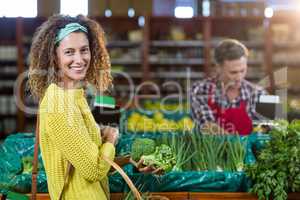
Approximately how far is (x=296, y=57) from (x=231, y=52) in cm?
402

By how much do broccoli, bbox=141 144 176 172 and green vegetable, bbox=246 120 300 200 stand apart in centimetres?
47

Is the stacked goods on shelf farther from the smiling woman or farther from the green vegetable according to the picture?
the smiling woman

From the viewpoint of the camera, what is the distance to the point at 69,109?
5.50 feet

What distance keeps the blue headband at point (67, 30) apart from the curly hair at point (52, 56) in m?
0.02

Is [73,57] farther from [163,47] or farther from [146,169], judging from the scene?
[163,47]

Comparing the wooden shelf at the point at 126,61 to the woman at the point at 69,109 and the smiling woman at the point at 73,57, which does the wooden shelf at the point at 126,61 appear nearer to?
the woman at the point at 69,109

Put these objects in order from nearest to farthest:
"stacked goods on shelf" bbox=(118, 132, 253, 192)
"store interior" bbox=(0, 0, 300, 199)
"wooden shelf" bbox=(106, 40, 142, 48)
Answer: "stacked goods on shelf" bbox=(118, 132, 253, 192), "store interior" bbox=(0, 0, 300, 199), "wooden shelf" bbox=(106, 40, 142, 48)

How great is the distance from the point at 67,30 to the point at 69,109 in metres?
0.33

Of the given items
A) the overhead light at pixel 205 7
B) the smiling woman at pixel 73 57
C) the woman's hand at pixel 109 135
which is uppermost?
the overhead light at pixel 205 7

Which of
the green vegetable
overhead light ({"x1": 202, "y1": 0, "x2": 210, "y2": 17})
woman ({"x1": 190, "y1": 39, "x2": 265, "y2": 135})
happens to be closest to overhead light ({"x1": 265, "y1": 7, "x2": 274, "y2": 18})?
overhead light ({"x1": 202, "y1": 0, "x2": 210, "y2": 17})

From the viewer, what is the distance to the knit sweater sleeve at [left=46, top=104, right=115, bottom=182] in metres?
1.64

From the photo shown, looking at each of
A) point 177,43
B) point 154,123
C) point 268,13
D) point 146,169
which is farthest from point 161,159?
point 268,13

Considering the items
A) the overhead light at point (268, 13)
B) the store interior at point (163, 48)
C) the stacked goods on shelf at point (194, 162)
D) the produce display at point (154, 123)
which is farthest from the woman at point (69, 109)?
the overhead light at point (268, 13)

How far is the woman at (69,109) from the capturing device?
1648 mm
